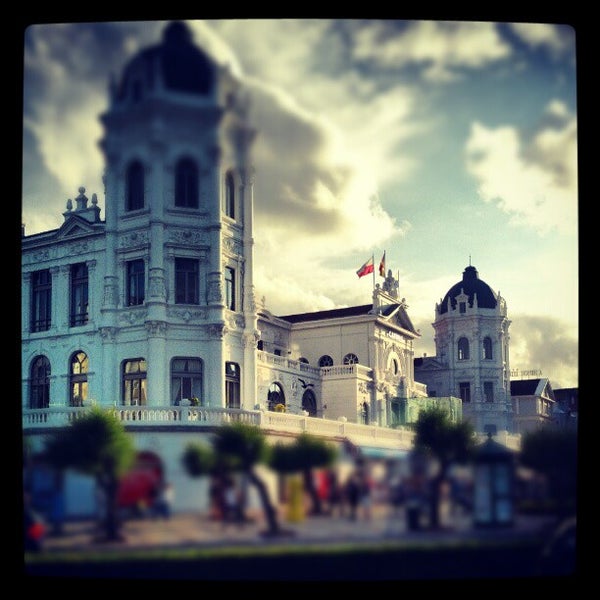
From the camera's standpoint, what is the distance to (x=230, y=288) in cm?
3059

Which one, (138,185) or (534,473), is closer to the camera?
(534,473)

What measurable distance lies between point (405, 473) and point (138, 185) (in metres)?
11.9

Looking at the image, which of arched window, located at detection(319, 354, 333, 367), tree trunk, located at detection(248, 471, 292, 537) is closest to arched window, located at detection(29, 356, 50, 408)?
tree trunk, located at detection(248, 471, 292, 537)

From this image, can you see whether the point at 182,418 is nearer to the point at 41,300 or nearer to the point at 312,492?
the point at 312,492

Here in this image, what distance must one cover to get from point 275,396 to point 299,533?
14.6 metres

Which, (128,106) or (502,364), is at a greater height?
(128,106)

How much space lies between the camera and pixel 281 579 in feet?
64.0

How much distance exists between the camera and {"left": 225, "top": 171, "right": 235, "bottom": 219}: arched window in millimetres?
29539

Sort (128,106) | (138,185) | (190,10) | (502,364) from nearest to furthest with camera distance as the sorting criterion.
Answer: (190,10) → (128,106) → (138,185) → (502,364)

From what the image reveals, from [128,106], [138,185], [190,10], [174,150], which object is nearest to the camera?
[190,10]

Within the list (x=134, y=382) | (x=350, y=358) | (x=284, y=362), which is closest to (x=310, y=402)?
(x=284, y=362)

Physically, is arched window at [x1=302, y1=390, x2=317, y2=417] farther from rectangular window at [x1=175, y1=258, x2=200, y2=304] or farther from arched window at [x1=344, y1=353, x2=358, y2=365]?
rectangular window at [x1=175, y1=258, x2=200, y2=304]

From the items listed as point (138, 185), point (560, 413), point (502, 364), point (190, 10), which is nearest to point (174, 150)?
point (138, 185)

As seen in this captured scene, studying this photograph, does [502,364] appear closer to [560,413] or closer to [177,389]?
[560,413]
